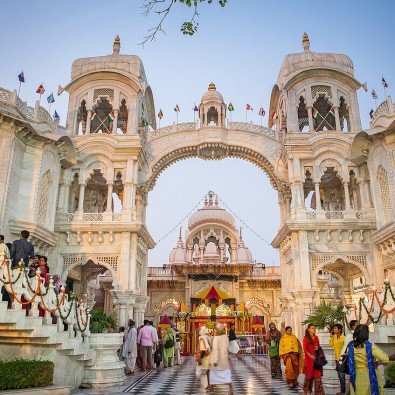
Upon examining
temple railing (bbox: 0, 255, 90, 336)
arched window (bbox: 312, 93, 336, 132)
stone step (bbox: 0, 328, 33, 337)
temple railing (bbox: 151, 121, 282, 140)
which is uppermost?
arched window (bbox: 312, 93, 336, 132)

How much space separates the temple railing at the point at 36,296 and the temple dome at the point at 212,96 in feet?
48.6

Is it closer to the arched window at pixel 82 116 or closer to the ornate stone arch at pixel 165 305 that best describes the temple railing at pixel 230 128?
the arched window at pixel 82 116

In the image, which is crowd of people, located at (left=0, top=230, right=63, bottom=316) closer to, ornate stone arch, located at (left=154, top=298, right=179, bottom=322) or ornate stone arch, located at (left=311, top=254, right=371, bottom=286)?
ornate stone arch, located at (left=311, top=254, right=371, bottom=286)

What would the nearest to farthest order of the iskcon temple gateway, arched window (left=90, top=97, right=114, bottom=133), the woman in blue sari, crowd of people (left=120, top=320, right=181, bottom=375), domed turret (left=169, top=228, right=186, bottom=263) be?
1. the woman in blue sari
2. crowd of people (left=120, top=320, right=181, bottom=375)
3. the iskcon temple gateway
4. arched window (left=90, top=97, right=114, bottom=133)
5. domed turret (left=169, top=228, right=186, bottom=263)

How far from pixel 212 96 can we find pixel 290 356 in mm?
15365

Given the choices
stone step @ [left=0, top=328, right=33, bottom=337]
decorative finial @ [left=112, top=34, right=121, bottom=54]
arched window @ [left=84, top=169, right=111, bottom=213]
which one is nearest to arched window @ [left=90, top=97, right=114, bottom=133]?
arched window @ [left=84, top=169, right=111, bottom=213]

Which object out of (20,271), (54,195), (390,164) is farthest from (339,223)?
(20,271)

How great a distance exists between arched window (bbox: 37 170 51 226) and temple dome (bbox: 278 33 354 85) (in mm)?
11880

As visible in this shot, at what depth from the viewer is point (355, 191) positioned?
18719 mm

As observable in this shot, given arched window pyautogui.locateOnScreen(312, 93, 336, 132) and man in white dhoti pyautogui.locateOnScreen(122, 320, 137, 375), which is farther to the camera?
arched window pyautogui.locateOnScreen(312, 93, 336, 132)

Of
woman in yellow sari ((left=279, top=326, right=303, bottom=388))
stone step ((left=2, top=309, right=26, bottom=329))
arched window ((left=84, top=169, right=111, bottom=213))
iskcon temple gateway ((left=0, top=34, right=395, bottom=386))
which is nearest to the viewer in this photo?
stone step ((left=2, top=309, right=26, bottom=329))

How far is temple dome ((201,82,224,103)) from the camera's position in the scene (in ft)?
72.3

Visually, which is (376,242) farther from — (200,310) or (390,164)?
(200,310)

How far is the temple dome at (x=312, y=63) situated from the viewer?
19.8 m
